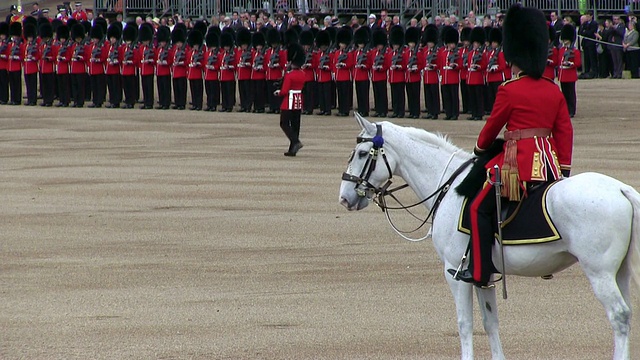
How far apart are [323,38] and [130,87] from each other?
4501 millimetres

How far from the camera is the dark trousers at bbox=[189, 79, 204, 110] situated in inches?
955

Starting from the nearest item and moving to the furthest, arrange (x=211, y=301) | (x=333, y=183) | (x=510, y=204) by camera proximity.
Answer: (x=510, y=204)
(x=211, y=301)
(x=333, y=183)

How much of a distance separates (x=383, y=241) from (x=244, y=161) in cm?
570

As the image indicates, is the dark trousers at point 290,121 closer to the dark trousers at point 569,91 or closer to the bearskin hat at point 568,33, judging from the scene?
the dark trousers at point 569,91

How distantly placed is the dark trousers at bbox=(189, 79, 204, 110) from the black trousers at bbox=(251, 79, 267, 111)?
119cm

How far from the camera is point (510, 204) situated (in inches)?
237

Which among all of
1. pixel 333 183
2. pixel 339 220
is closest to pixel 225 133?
pixel 333 183

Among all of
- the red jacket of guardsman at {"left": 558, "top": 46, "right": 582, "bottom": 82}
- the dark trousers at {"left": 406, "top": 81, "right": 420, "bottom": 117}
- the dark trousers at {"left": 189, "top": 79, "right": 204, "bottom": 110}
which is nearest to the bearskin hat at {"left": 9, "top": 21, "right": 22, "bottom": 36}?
the dark trousers at {"left": 189, "top": 79, "right": 204, "bottom": 110}

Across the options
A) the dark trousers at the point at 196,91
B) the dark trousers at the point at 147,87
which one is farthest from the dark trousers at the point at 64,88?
the dark trousers at the point at 196,91

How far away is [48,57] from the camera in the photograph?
83.9 ft

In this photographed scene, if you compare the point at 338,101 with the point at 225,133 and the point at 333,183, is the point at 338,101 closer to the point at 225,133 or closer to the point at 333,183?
the point at 225,133

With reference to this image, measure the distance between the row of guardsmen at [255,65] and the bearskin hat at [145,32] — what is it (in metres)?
0.02

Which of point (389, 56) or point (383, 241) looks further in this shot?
point (389, 56)

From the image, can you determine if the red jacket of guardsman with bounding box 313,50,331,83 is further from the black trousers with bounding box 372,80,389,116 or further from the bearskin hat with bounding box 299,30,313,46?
the black trousers with bounding box 372,80,389,116
